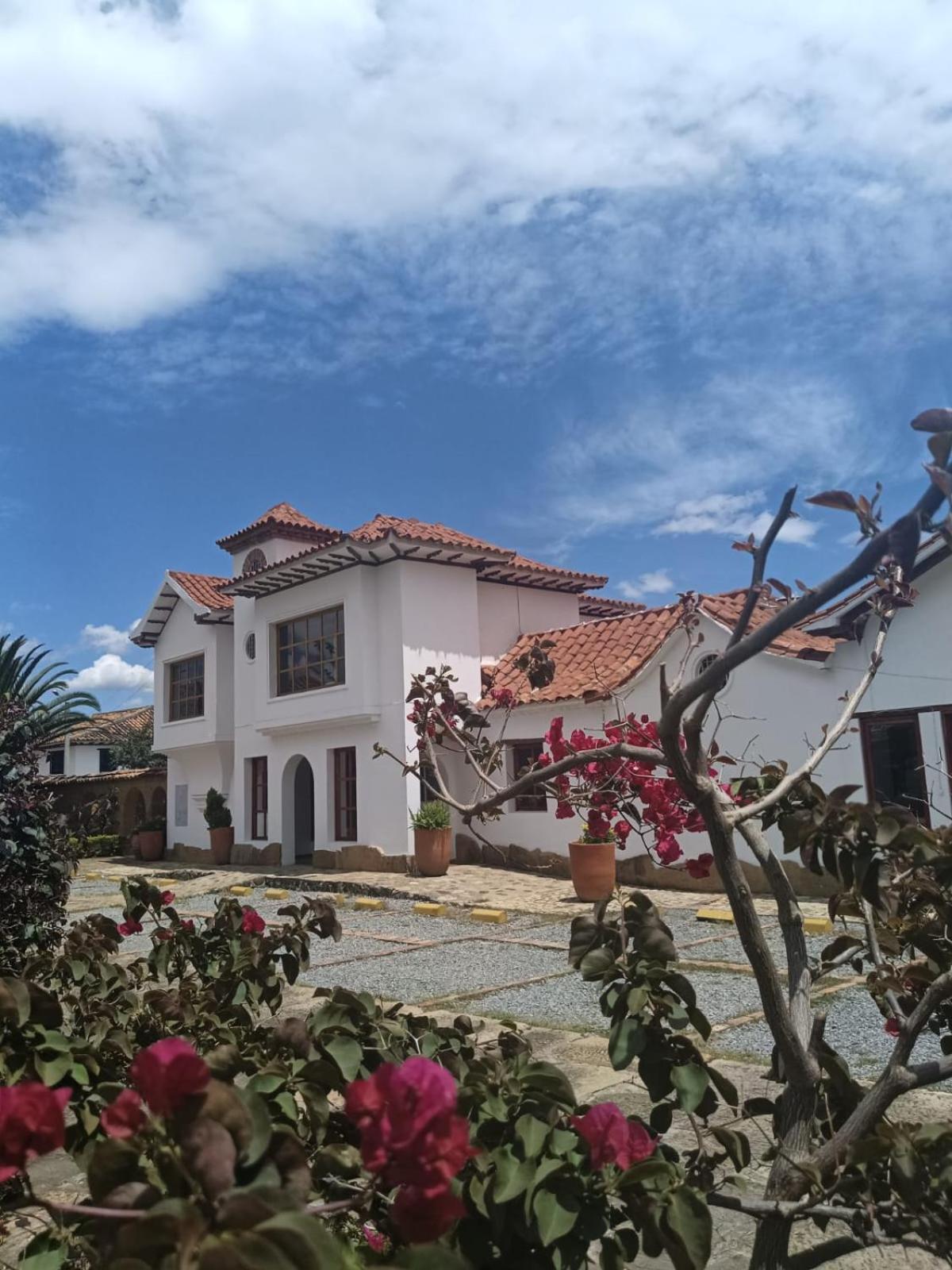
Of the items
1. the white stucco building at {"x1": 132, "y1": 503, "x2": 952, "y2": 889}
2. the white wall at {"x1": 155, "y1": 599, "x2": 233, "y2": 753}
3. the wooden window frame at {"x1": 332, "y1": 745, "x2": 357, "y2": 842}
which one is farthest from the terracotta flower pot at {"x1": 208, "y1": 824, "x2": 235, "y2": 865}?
the wooden window frame at {"x1": 332, "y1": 745, "x2": 357, "y2": 842}

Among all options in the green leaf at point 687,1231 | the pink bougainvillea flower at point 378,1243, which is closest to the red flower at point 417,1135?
the green leaf at point 687,1231

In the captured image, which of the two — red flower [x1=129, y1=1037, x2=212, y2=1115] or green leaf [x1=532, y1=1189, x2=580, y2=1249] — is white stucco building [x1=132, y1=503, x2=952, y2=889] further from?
red flower [x1=129, y1=1037, x2=212, y2=1115]

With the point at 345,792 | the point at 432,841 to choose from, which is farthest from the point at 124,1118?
the point at 345,792

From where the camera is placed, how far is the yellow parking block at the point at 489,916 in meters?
11.8

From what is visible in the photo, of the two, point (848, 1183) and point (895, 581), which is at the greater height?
point (895, 581)

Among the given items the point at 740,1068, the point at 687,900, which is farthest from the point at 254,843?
the point at 740,1068

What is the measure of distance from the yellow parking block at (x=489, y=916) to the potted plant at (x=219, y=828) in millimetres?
10344

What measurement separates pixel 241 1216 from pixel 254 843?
801 inches

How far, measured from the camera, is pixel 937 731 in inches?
444

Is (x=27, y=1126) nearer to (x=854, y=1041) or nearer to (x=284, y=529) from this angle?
(x=854, y=1041)

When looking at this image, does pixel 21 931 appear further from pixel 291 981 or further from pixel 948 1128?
pixel 948 1128

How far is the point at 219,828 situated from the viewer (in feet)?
69.3

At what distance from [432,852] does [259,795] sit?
631 centimetres

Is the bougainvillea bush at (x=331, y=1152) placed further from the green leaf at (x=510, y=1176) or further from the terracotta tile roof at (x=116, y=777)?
the terracotta tile roof at (x=116, y=777)
